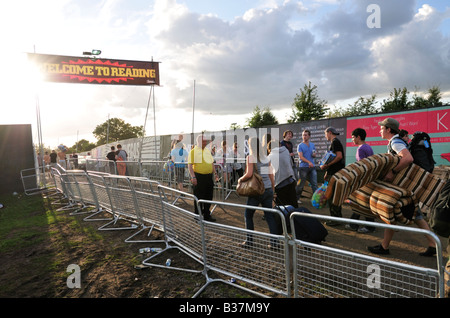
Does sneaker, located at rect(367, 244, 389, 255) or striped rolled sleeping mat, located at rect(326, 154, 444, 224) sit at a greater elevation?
striped rolled sleeping mat, located at rect(326, 154, 444, 224)

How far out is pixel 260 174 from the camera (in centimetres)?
453

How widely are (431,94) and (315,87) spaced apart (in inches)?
522

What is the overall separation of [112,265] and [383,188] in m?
3.90

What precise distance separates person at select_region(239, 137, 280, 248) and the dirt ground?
1.11 m

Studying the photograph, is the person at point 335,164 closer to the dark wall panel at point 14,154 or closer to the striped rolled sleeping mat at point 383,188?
the striped rolled sleeping mat at point 383,188

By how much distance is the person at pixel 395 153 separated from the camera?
3.06m

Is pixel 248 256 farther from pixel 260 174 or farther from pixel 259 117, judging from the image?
pixel 259 117

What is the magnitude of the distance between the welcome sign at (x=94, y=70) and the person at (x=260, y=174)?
15205 mm

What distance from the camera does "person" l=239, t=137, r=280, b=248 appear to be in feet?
14.4

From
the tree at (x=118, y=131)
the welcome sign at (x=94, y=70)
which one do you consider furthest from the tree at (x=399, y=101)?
the tree at (x=118, y=131)

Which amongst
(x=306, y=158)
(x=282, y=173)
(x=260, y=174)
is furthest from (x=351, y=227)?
(x=260, y=174)

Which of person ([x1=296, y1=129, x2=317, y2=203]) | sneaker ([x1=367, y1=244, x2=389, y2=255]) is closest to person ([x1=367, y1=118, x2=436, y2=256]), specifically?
sneaker ([x1=367, y1=244, x2=389, y2=255])

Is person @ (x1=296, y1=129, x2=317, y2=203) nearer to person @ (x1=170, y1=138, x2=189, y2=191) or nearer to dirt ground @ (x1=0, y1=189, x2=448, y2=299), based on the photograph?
dirt ground @ (x1=0, y1=189, x2=448, y2=299)
